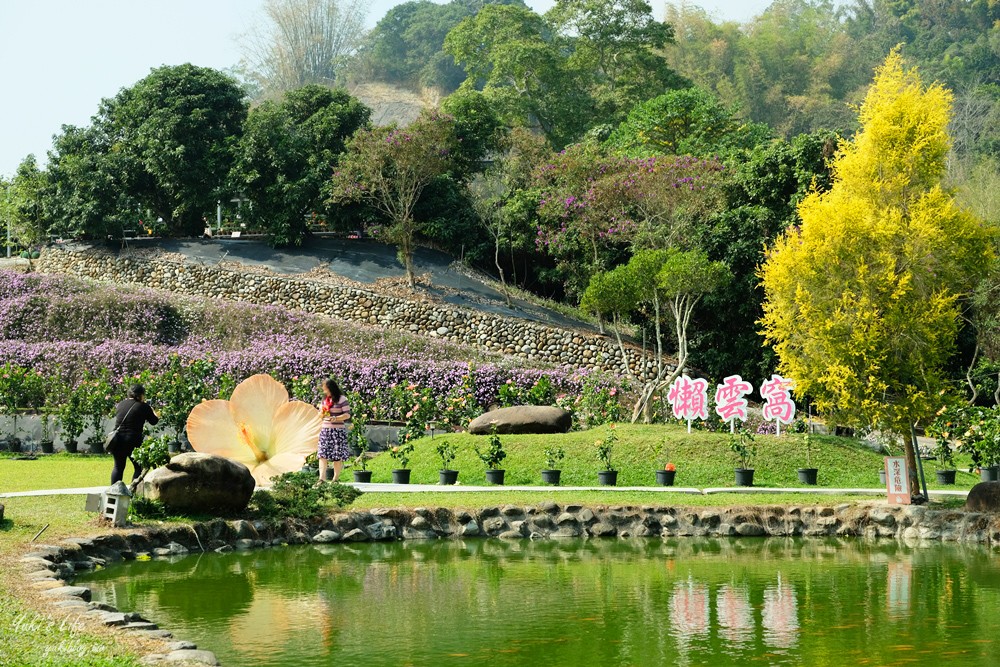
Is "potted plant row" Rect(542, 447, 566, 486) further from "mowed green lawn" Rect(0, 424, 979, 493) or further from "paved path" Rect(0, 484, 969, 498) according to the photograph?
"paved path" Rect(0, 484, 969, 498)

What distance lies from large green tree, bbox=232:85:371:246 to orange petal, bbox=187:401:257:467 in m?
18.8

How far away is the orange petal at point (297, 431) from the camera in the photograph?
49.2ft

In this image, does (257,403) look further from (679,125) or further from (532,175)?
(679,125)

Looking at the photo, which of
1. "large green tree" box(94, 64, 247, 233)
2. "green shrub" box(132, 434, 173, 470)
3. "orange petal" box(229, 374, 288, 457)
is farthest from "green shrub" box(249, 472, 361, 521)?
"large green tree" box(94, 64, 247, 233)

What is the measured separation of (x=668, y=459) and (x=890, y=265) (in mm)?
4748

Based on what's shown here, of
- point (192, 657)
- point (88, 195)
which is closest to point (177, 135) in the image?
point (88, 195)

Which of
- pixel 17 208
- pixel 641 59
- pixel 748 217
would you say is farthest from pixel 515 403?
pixel 641 59

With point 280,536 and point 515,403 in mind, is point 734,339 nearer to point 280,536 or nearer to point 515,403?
point 515,403

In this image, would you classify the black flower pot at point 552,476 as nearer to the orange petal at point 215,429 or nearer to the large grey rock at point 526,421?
the large grey rock at point 526,421

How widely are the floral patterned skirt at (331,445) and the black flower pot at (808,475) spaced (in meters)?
6.88

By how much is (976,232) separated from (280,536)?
988 cm

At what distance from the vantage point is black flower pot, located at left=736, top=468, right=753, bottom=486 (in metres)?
17.1

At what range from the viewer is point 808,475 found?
57.1ft

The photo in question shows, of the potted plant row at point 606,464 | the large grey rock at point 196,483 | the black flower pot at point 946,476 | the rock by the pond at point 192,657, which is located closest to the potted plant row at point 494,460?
the potted plant row at point 606,464
